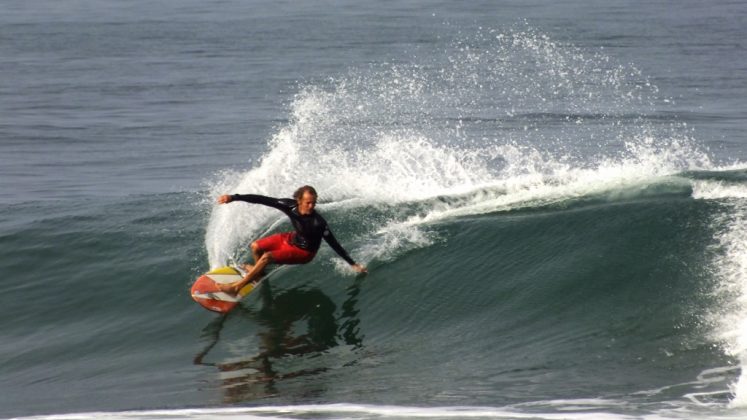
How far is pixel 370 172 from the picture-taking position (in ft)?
52.3

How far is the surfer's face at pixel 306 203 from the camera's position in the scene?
11211 mm

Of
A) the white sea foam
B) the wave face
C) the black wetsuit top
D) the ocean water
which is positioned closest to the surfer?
the black wetsuit top

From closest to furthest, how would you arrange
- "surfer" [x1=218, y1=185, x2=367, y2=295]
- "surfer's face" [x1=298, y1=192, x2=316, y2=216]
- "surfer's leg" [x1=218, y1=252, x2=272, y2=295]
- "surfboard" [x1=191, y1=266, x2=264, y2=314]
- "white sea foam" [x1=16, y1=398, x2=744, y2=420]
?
"white sea foam" [x1=16, y1=398, x2=744, y2=420], "surfer's face" [x1=298, y1=192, x2=316, y2=216], "surfer" [x1=218, y1=185, x2=367, y2=295], "surfer's leg" [x1=218, y1=252, x2=272, y2=295], "surfboard" [x1=191, y1=266, x2=264, y2=314]

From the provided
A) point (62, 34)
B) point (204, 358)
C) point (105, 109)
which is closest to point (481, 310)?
point (204, 358)

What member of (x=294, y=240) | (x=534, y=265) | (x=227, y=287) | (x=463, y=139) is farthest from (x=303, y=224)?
(x=463, y=139)

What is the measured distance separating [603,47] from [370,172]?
894 inches

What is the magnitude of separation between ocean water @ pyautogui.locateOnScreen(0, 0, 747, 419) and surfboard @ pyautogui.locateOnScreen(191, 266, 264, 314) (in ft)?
0.54

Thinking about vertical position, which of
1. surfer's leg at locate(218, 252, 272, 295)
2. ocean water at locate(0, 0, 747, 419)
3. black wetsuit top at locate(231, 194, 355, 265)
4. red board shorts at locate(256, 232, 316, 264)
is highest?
black wetsuit top at locate(231, 194, 355, 265)

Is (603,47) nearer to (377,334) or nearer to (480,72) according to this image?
(480,72)

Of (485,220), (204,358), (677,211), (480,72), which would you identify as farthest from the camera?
(480,72)

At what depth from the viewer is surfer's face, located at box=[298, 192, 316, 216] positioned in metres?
11.2

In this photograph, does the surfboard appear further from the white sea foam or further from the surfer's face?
the white sea foam

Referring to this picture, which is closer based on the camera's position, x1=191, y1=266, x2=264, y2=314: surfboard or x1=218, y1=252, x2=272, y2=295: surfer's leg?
x1=218, y1=252, x2=272, y2=295: surfer's leg

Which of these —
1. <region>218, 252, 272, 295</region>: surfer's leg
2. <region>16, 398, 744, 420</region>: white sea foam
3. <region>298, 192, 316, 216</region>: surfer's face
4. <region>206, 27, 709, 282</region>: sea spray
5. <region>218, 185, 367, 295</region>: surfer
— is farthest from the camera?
<region>206, 27, 709, 282</region>: sea spray
